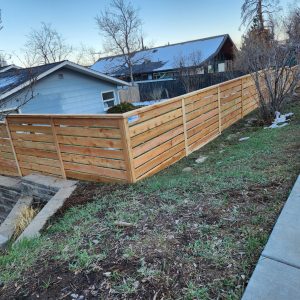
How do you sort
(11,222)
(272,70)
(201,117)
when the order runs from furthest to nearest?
(272,70)
(201,117)
(11,222)

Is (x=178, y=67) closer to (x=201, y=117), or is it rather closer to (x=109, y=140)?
(x=201, y=117)

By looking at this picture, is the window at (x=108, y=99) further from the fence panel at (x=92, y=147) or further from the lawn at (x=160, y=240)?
the lawn at (x=160, y=240)

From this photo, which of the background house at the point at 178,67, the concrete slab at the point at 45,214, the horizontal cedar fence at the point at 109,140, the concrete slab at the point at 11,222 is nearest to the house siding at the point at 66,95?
the horizontal cedar fence at the point at 109,140

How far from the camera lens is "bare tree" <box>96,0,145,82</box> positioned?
23.4 m

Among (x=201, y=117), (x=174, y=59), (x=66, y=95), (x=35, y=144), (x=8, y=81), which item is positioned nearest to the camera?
(x=35, y=144)

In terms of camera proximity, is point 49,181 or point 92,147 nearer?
point 92,147

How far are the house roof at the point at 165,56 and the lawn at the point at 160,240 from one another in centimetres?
1613

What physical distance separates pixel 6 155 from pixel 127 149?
337cm

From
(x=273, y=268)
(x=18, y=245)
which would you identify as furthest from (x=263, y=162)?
(x=18, y=245)

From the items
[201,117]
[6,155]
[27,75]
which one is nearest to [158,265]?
[201,117]

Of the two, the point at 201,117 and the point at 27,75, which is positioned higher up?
the point at 27,75

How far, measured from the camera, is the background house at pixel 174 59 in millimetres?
19369

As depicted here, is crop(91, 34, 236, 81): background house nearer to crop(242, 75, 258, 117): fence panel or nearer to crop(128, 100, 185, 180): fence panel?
crop(242, 75, 258, 117): fence panel

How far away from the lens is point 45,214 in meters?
3.91
